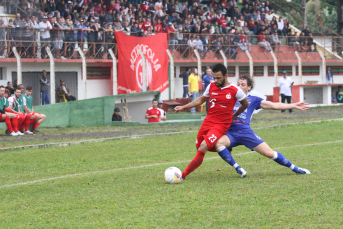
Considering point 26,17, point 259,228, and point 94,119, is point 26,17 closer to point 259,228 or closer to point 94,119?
point 94,119

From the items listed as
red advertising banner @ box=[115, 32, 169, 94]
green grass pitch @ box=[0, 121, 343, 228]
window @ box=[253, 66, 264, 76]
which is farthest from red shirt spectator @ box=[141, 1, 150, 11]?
green grass pitch @ box=[0, 121, 343, 228]

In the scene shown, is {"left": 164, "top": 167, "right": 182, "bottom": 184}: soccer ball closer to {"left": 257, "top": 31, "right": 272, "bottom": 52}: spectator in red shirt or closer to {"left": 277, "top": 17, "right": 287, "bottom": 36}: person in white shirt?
{"left": 257, "top": 31, "right": 272, "bottom": 52}: spectator in red shirt

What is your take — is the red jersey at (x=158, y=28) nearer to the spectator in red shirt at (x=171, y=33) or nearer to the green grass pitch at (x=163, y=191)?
the spectator in red shirt at (x=171, y=33)

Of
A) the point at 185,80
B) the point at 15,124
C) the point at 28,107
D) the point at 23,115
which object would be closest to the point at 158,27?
the point at 185,80

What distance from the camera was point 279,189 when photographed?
6516 mm

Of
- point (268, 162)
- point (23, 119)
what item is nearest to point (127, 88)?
point (23, 119)

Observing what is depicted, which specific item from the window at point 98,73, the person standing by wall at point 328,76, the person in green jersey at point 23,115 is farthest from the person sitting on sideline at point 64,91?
the person standing by wall at point 328,76

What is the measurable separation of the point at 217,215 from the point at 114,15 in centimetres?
2309

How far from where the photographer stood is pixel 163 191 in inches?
267

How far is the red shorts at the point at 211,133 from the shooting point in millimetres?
7445

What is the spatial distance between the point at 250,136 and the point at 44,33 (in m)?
17.2

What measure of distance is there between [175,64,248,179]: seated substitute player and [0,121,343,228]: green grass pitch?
1.54 ft

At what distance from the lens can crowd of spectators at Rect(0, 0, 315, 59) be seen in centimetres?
2317

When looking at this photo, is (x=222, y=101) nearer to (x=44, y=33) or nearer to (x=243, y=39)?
(x=44, y=33)
